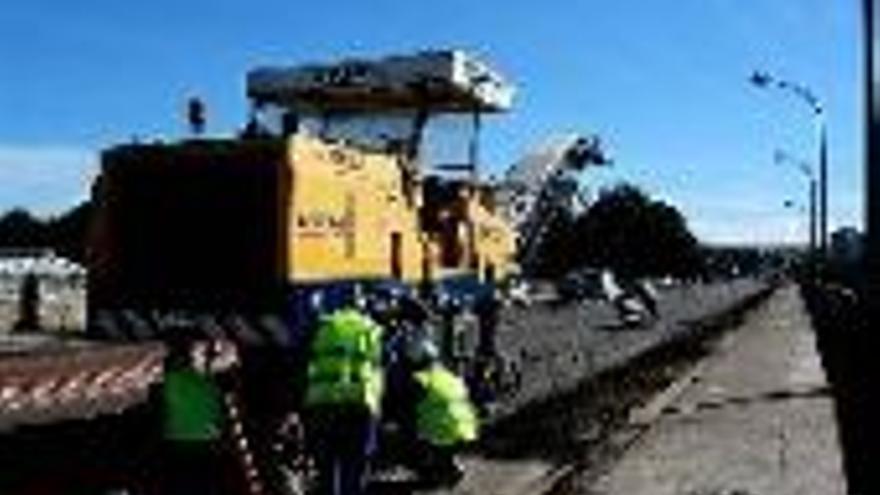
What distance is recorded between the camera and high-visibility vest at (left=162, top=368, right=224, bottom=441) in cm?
1252

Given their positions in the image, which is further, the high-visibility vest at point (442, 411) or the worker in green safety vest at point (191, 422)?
the high-visibility vest at point (442, 411)

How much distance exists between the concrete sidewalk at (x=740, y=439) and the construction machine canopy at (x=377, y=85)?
3781 mm

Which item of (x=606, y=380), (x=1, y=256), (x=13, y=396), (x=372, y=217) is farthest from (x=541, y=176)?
(x=1, y=256)

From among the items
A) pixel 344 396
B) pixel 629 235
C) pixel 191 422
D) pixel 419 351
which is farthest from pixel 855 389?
pixel 629 235

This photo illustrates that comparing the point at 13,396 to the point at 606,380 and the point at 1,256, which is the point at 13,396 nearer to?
the point at 606,380

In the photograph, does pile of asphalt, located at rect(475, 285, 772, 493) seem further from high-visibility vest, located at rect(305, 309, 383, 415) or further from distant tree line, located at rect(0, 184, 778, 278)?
distant tree line, located at rect(0, 184, 778, 278)

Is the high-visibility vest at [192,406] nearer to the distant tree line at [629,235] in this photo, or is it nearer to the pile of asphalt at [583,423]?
the pile of asphalt at [583,423]

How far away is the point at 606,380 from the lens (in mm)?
31125

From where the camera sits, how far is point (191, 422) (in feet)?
41.1

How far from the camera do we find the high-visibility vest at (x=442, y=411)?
15.3 m

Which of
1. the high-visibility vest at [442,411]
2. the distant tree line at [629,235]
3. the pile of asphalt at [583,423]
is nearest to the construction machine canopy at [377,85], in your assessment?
the pile of asphalt at [583,423]

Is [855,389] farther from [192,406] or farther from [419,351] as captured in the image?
[192,406]

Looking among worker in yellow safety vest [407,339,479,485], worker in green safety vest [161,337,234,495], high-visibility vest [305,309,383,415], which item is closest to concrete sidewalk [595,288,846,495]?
worker in yellow safety vest [407,339,479,485]

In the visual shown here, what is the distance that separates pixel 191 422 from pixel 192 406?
9cm
